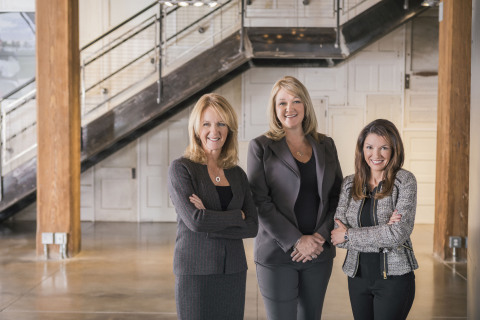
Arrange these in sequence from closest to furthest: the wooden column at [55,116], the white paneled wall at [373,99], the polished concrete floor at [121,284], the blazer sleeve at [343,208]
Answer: the blazer sleeve at [343,208], the polished concrete floor at [121,284], the wooden column at [55,116], the white paneled wall at [373,99]

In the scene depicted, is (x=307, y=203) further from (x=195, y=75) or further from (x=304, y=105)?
(x=195, y=75)

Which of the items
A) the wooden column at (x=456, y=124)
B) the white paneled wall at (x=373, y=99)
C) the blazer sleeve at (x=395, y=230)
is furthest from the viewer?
the white paneled wall at (x=373, y=99)

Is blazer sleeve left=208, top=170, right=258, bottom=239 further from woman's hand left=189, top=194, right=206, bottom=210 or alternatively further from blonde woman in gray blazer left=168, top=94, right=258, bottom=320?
woman's hand left=189, top=194, right=206, bottom=210

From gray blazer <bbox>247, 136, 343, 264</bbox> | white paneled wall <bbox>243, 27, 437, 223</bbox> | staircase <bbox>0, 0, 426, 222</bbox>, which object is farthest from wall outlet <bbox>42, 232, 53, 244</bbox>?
gray blazer <bbox>247, 136, 343, 264</bbox>

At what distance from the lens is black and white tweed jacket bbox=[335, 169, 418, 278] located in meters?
2.37

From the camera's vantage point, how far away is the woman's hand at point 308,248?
8.45ft

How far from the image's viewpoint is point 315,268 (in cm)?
265

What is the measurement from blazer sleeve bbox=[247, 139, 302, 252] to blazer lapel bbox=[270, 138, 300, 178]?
7 cm

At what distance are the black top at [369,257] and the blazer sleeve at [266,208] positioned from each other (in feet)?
1.03

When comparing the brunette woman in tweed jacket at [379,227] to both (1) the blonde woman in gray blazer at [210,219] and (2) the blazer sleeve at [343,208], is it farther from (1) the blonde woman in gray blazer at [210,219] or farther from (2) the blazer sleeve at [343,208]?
(1) the blonde woman in gray blazer at [210,219]

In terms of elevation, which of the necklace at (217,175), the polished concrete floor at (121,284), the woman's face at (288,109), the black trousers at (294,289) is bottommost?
the polished concrete floor at (121,284)

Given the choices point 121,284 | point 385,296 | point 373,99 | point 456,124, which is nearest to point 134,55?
point 373,99

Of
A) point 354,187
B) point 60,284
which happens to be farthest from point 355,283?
point 60,284

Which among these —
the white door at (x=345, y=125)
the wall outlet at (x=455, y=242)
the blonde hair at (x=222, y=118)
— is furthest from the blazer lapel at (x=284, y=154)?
the white door at (x=345, y=125)
